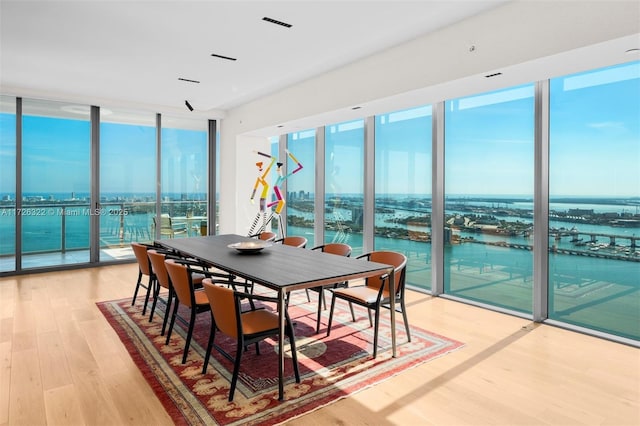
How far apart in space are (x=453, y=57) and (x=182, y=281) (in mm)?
3250

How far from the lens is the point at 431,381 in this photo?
2.87m

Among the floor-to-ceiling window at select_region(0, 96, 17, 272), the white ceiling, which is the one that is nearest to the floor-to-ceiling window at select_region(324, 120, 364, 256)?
the white ceiling

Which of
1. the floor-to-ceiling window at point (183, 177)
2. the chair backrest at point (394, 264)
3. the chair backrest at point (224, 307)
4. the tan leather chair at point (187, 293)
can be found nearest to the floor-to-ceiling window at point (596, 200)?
the chair backrest at point (394, 264)

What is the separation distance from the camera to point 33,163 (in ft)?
21.9

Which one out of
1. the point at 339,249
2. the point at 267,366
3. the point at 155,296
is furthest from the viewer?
the point at 339,249

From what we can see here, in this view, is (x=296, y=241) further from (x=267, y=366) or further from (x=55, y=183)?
(x=55, y=183)

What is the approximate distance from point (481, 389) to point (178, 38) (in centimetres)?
421

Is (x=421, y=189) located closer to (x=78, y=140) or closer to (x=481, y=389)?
(x=481, y=389)

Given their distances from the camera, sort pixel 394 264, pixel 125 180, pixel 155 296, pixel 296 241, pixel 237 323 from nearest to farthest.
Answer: pixel 237 323 → pixel 394 264 → pixel 155 296 → pixel 296 241 → pixel 125 180

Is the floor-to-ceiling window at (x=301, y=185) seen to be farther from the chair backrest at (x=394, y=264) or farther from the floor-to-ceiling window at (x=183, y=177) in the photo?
the chair backrest at (x=394, y=264)

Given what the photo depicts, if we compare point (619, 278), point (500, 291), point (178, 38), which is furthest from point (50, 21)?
point (619, 278)

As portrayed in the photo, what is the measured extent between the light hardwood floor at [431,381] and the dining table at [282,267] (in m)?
0.58

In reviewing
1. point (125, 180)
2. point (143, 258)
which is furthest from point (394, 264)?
point (125, 180)

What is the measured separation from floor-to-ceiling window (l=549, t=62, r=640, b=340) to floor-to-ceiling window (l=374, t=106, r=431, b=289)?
1.66 meters
